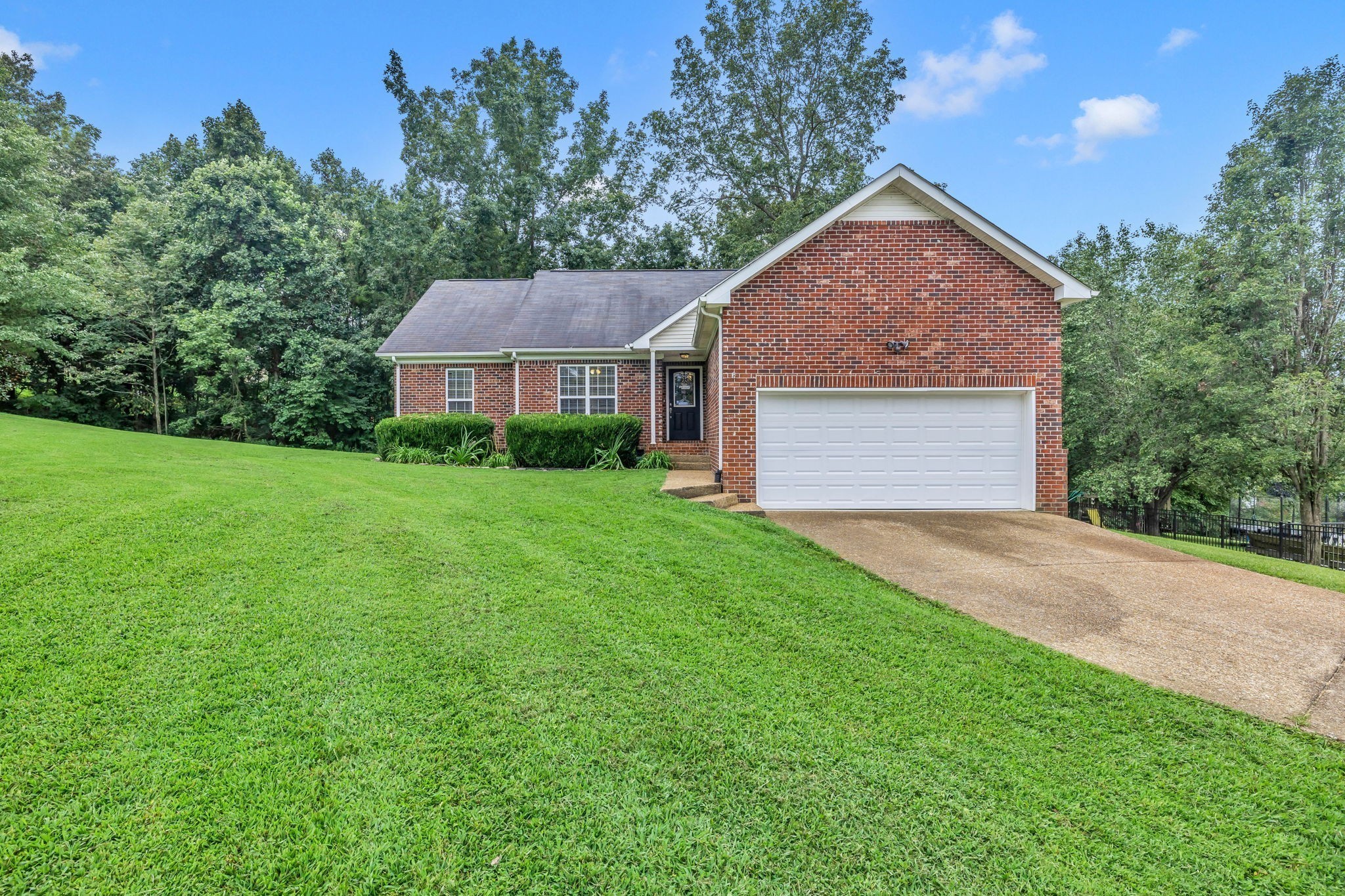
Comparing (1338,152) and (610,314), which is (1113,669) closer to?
(610,314)

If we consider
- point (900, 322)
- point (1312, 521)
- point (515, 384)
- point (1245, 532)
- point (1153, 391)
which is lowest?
point (1245, 532)

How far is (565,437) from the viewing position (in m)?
12.2

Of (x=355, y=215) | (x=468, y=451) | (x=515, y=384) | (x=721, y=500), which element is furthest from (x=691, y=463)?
(x=355, y=215)

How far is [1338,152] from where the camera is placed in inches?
596

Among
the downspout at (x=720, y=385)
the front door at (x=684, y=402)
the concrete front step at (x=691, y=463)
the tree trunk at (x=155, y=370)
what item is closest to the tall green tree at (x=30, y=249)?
the tree trunk at (x=155, y=370)

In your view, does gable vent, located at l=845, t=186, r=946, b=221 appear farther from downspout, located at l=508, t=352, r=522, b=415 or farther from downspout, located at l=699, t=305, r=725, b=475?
downspout, located at l=508, t=352, r=522, b=415

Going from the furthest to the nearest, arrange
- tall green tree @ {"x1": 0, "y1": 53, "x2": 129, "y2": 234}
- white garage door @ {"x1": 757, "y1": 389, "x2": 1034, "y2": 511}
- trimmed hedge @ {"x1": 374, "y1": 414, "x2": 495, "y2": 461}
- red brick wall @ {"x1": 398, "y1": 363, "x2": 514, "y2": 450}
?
1. tall green tree @ {"x1": 0, "y1": 53, "x2": 129, "y2": 234}
2. red brick wall @ {"x1": 398, "y1": 363, "x2": 514, "y2": 450}
3. trimmed hedge @ {"x1": 374, "y1": 414, "x2": 495, "y2": 461}
4. white garage door @ {"x1": 757, "y1": 389, "x2": 1034, "y2": 511}

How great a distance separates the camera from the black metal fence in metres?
14.3

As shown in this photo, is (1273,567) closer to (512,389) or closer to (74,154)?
(512,389)

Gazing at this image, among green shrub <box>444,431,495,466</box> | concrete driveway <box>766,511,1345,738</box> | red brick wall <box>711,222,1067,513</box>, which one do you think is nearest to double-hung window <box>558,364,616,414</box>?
green shrub <box>444,431,495,466</box>

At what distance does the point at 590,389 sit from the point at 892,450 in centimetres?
834

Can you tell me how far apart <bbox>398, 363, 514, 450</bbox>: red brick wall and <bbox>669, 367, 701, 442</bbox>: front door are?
173 inches

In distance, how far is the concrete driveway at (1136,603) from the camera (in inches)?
139

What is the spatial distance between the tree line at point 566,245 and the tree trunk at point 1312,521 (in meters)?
0.10
